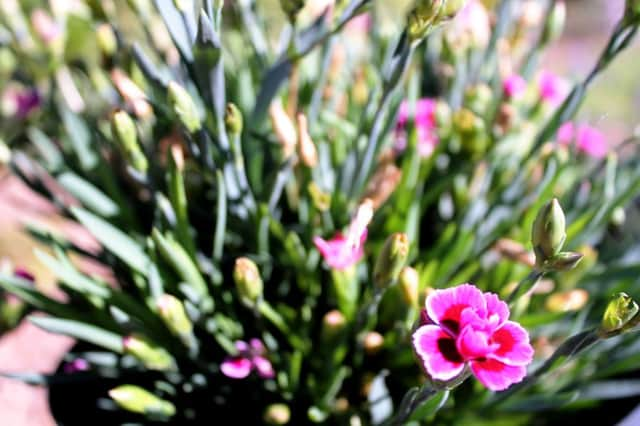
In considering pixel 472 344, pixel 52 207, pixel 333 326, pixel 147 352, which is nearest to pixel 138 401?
pixel 147 352

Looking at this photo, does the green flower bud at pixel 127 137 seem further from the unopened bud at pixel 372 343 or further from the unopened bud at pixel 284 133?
the unopened bud at pixel 372 343

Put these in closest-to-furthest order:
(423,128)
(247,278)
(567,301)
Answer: (247,278) < (567,301) < (423,128)

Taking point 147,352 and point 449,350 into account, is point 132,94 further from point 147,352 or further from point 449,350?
point 449,350

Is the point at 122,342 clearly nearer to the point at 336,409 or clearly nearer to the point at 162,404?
the point at 162,404

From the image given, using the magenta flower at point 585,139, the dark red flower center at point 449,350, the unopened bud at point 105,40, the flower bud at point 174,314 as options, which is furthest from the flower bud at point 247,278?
the magenta flower at point 585,139

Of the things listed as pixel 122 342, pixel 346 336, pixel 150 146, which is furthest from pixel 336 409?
pixel 150 146

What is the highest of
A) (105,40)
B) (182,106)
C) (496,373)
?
(105,40)

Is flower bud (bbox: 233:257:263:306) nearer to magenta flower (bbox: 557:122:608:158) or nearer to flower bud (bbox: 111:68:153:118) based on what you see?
flower bud (bbox: 111:68:153:118)
